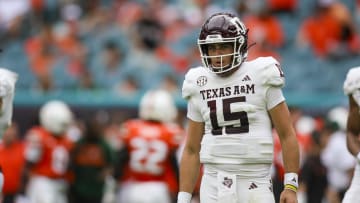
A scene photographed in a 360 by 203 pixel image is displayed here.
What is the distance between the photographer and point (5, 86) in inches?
263

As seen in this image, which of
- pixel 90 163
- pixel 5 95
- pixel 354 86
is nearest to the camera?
pixel 5 95

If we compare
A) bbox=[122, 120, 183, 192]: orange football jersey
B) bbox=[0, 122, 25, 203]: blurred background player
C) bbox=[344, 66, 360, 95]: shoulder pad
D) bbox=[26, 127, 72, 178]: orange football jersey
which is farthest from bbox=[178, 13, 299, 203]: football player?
bbox=[0, 122, 25, 203]: blurred background player

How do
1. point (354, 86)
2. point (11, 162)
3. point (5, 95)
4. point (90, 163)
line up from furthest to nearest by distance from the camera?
point (11, 162)
point (90, 163)
point (354, 86)
point (5, 95)

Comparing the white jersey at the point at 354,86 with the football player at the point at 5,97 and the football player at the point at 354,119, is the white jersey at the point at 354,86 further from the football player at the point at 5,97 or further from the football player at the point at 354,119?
the football player at the point at 5,97

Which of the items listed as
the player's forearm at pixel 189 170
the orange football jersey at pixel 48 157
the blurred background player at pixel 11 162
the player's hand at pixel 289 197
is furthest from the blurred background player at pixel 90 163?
the player's hand at pixel 289 197

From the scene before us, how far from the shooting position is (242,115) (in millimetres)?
6184

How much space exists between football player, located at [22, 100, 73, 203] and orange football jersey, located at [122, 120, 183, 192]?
1.32 m

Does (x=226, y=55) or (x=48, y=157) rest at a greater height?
(x=226, y=55)

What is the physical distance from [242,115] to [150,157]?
4.81m

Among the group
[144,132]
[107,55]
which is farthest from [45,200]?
[107,55]

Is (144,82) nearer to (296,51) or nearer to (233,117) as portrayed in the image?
(296,51)

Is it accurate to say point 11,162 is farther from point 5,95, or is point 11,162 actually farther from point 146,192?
point 5,95

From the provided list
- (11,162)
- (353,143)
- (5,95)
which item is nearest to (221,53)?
(353,143)

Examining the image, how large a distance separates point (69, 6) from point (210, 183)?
11.4 meters
